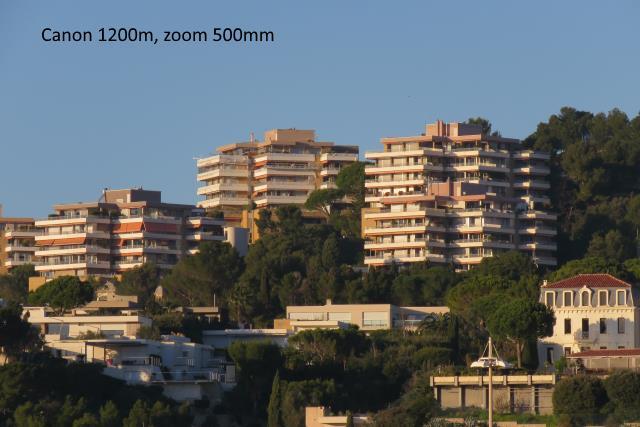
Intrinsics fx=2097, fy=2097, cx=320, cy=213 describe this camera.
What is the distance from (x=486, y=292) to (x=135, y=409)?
27.5m

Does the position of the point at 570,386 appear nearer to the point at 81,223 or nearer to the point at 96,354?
the point at 96,354

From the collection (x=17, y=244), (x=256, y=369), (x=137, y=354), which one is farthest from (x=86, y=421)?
(x=17, y=244)

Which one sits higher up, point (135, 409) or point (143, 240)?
point (143, 240)

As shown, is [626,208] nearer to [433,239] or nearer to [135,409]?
[433,239]

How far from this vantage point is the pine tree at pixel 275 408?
8781cm

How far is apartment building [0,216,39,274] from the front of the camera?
5955 inches

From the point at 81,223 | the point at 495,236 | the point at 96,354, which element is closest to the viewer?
the point at 96,354

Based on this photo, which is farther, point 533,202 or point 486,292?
point 533,202

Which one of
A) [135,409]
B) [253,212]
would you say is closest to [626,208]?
[253,212]

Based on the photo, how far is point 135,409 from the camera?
86.1m

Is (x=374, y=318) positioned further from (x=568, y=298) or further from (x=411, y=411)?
(x=411, y=411)

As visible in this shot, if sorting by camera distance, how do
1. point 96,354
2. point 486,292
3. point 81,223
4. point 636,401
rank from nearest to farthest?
1. point 636,401
2. point 96,354
3. point 486,292
4. point 81,223

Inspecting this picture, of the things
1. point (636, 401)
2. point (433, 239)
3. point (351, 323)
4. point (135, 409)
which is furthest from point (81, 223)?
point (636, 401)

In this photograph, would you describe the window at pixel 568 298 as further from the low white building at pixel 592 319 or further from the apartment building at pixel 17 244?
the apartment building at pixel 17 244
